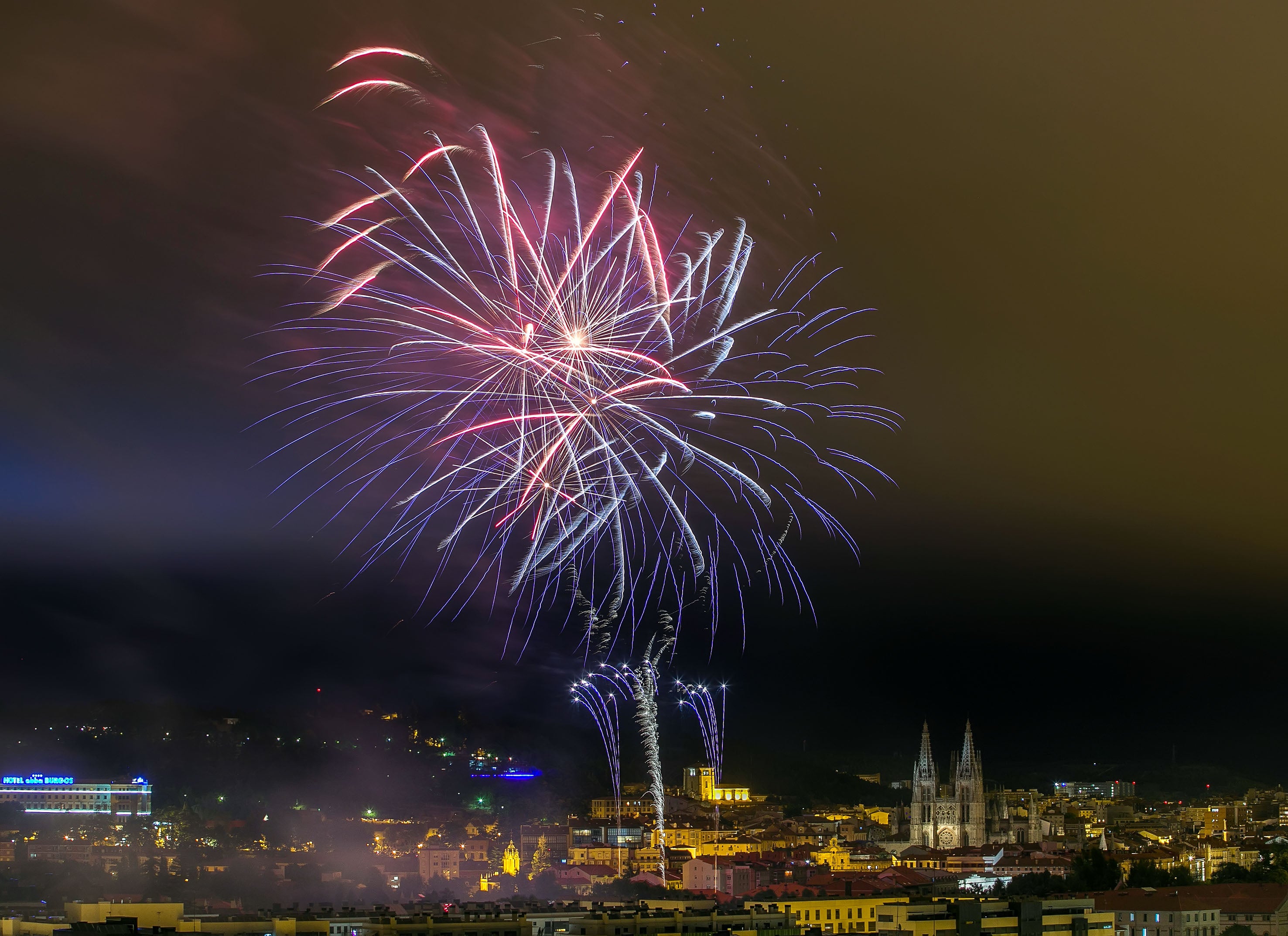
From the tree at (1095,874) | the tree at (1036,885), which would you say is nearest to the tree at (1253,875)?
the tree at (1095,874)

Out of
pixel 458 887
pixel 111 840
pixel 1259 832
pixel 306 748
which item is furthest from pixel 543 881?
pixel 1259 832

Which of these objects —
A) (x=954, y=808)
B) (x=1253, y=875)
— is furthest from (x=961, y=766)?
(x=1253, y=875)

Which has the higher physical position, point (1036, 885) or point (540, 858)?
point (540, 858)

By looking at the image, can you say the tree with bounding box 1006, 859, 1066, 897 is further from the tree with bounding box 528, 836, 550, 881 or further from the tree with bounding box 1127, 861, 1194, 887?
the tree with bounding box 528, 836, 550, 881

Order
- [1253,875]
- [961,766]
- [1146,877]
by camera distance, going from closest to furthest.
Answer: [1146,877] < [1253,875] < [961,766]

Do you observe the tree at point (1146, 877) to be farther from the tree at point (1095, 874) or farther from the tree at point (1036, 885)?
the tree at point (1036, 885)

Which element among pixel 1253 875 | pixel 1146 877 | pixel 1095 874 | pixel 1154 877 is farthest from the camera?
pixel 1253 875

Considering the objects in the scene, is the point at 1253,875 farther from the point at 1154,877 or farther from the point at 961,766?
the point at 961,766

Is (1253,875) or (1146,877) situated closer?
(1146,877)
